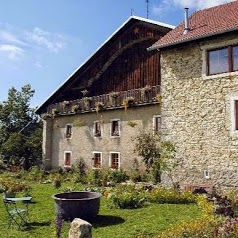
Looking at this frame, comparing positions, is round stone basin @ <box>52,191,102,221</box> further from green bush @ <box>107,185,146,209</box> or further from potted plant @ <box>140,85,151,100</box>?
potted plant @ <box>140,85,151,100</box>

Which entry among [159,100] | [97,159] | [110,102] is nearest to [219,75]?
[159,100]

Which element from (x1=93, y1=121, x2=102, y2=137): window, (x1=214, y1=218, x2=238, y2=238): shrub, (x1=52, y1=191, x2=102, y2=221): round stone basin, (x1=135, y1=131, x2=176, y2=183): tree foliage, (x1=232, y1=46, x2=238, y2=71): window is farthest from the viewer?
(x1=93, y1=121, x2=102, y2=137): window

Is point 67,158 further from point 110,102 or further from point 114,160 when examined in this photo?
point 110,102

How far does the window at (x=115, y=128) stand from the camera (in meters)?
22.6

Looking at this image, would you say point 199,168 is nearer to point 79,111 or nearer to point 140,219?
point 140,219

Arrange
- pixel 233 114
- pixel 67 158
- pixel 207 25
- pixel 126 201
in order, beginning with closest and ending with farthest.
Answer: pixel 126 201 < pixel 233 114 < pixel 207 25 < pixel 67 158

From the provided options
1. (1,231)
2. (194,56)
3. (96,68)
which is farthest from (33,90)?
(1,231)

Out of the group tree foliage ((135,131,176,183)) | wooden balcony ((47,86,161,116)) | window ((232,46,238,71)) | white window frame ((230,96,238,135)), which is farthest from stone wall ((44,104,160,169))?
window ((232,46,238,71))

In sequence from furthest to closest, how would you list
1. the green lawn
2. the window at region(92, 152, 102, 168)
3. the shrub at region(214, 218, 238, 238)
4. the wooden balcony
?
1. the window at region(92, 152, 102, 168)
2. the wooden balcony
3. the green lawn
4. the shrub at region(214, 218, 238, 238)

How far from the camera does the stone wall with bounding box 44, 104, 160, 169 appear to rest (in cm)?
2111

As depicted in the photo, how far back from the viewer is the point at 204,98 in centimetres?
1496

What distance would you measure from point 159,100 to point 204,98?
15.7 feet

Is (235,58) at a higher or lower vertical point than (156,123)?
higher

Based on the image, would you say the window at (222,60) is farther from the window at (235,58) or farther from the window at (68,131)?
the window at (68,131)
